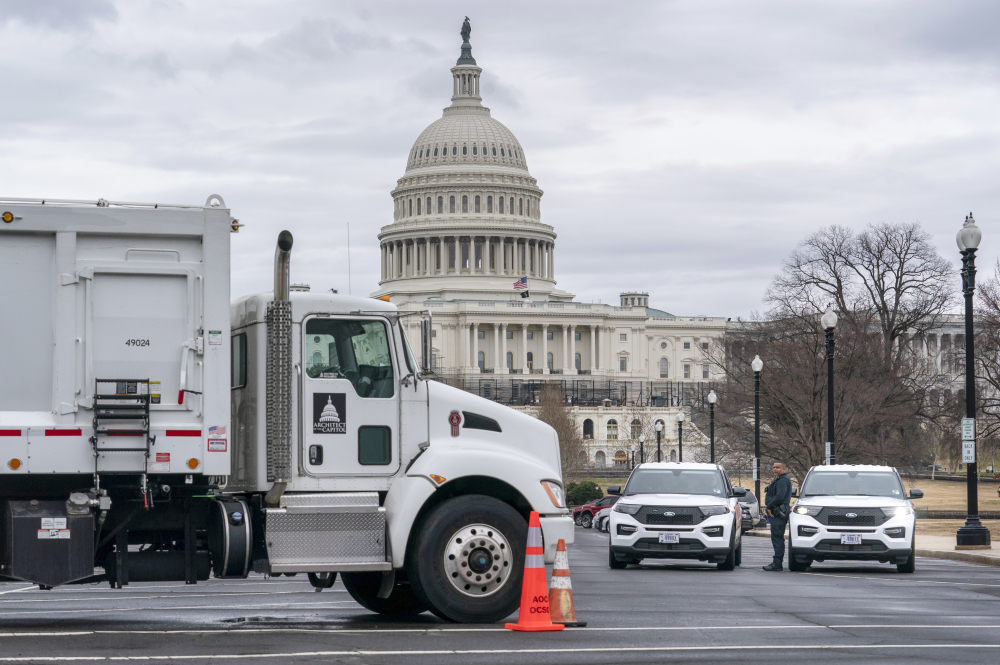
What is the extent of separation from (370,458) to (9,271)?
3.37m

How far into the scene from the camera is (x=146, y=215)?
12672 millimetres

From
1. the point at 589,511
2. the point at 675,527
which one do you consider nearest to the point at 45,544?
the point at 675,527

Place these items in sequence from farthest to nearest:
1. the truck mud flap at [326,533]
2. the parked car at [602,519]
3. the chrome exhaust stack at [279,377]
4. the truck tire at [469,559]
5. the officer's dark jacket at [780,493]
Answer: the parked car at [602,519] < the officer's dark jacket at [780,493] < the truck tire at [469,559] < the chrome exhaust stack at [279,377] < the truck mud flap at [326,533]

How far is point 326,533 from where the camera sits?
42.3 ft

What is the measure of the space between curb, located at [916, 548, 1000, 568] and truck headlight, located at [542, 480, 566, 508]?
14.2 meters

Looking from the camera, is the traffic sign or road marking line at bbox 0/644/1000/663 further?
the traffic sign

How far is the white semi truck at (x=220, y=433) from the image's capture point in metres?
12.3

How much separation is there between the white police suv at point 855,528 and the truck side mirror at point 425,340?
38.6 ft

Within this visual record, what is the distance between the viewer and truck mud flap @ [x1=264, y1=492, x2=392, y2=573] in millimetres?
12758

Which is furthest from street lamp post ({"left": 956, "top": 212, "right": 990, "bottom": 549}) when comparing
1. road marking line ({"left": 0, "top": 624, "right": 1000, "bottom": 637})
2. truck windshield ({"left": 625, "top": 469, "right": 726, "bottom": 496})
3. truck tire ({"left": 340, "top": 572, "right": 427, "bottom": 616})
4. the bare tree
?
the bare tree

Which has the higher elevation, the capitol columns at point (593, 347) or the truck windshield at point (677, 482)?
the capitol columns at point (593, 347)

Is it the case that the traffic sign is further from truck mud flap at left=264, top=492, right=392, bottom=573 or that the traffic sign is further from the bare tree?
the bare tree

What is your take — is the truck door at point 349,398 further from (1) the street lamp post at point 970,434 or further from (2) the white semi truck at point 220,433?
(1) the street lamp post at point 970,434

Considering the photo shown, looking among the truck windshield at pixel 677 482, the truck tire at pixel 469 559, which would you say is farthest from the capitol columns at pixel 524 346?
the truck tire at pixel 469 559
